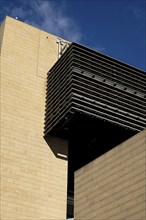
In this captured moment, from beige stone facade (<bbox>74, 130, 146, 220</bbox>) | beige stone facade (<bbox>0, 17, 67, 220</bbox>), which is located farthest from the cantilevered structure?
beige stone facade (<bbox>74, 130, 146, 220</bbox>)

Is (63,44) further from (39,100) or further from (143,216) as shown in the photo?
(143,216)

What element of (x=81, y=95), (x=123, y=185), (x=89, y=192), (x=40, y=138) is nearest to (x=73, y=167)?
(x=40, y=138)

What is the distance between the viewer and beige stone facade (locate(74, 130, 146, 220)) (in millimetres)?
21203

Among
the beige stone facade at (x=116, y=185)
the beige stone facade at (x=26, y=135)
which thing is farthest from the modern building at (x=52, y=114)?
the beige stone facade at (x=116, y=185)

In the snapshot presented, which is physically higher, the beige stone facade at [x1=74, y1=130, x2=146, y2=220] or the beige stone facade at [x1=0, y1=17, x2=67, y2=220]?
the beige stone facade at [x1=0, y1=17, x2=67, y2=220]

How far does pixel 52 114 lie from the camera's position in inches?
1399

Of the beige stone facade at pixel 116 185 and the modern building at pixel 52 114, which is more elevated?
the modern building at pixel 52 114

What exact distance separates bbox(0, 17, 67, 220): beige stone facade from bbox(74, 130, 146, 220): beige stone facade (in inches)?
291

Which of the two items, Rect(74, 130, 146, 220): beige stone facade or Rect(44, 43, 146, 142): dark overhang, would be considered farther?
Rect(44, 43, 146, 142): dark overhang

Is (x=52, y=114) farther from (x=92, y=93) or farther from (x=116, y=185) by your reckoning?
(x=116, y=185)

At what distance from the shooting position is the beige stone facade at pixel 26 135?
32219 millimetres

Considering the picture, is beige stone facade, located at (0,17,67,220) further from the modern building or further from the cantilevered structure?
the cantilevered structure

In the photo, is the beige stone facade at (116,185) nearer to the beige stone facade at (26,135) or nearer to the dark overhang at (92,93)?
the beige stone facade at (26,135)

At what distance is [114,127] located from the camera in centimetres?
3438
